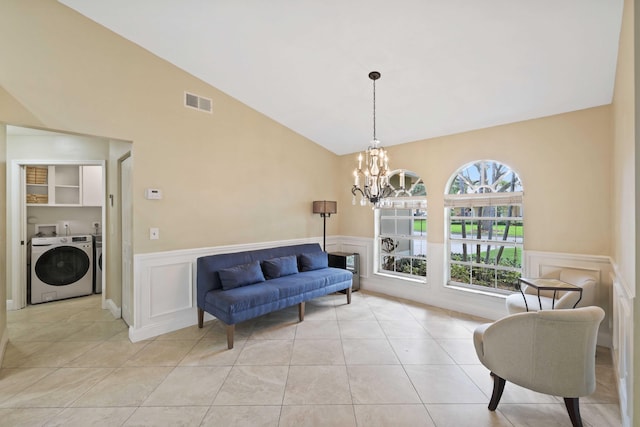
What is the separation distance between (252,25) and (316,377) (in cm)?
334

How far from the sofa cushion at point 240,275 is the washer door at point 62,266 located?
2.96m

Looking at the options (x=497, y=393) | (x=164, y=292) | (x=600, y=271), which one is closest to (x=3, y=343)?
(x=164, y=292)

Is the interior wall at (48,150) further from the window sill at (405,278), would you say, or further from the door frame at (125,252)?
the window sill at (405,278)

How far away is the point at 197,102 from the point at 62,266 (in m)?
3.51

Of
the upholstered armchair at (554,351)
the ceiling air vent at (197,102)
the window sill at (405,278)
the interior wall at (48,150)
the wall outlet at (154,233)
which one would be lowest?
the window sill at (405,278)

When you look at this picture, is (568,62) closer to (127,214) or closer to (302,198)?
(302,198)

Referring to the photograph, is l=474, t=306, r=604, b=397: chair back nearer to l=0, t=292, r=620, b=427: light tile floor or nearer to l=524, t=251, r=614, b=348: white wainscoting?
l=0, t=292, r=620, b=427: light tile floor

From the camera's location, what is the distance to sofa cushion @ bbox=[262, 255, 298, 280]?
3807 millimetres

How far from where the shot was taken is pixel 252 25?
8.59 ft

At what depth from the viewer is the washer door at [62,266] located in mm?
4172

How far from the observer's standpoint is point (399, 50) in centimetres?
267

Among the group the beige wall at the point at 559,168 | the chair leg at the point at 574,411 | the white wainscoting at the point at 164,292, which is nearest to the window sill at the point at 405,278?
the beige wall at the point at 559,168

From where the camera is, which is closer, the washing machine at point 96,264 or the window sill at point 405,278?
the window sill at point 405,278

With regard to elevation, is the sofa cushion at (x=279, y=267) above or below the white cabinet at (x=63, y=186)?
below
